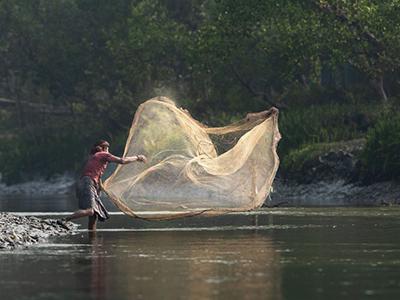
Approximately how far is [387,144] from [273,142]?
1841 centimetres

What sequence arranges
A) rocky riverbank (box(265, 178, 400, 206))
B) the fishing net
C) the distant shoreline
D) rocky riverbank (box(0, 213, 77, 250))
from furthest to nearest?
1. rocky riverbank (box(265, 178, 400, 206))
2. the distant shoreline
3. the fishing net
4. rocky riverbank (box(0, 213, 77, 250))

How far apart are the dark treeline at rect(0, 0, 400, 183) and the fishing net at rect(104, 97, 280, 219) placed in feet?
58.8

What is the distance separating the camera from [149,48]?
76.0 meters

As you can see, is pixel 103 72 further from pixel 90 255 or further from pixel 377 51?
pixel 90 255

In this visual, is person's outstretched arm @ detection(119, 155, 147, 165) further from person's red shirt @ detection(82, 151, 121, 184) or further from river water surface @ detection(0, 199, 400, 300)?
river water surface @ detection(0, 199, 400, 300)

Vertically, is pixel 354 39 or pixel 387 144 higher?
pixel 354 39

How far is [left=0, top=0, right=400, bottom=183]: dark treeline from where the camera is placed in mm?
54781

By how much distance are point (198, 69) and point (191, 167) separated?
1593 inches

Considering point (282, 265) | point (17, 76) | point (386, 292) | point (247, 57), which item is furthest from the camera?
point (17, 76)

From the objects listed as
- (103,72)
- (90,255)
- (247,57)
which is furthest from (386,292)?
(103,72)

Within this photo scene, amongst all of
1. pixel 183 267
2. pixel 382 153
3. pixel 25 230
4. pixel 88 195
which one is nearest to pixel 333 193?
pixel 382 153

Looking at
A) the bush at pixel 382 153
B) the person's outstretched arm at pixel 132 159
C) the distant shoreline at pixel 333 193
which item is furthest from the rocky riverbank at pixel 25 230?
the bush at pixel 382 153

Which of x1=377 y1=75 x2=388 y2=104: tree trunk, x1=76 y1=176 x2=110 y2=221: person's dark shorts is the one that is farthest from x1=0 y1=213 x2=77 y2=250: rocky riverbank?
x1=377 y1=75 x2=388 y2=104: tree trunk

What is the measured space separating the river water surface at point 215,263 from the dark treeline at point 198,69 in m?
19.3
